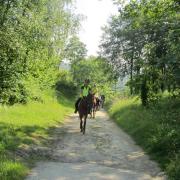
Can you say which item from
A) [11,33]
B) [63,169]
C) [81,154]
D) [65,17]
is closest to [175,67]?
[81,154]

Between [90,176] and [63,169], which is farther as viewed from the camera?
[63,169]

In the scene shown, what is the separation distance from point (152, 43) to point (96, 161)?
34.1 ft

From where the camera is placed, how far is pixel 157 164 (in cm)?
1121

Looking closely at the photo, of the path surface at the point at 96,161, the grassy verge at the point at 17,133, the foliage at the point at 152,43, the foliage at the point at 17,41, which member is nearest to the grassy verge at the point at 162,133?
the path surface at the point at 96,161

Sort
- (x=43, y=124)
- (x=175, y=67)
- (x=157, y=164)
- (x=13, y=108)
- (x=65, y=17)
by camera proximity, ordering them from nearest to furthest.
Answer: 1. (x=157, y=164)
2. (x=175, y=67)
3. (x=43, y=124)
4. (x=13, y=108)
5. (x=65, y=17)

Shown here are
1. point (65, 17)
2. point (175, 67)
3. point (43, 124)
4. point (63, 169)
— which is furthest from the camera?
point (65, 17)

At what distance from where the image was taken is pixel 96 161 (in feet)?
36.8

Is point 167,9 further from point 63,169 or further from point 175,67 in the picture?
point 63,169

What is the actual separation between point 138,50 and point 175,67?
8519mm

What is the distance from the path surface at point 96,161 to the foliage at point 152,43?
3.44 meters

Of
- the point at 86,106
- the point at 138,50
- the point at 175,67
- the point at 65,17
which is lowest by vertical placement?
the point at 86,106

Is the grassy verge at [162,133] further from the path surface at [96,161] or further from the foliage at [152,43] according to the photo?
the foliage at [152,43]

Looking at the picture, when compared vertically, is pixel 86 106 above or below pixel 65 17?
below

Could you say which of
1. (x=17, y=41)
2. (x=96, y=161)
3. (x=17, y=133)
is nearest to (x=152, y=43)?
(x=17, y=41)
